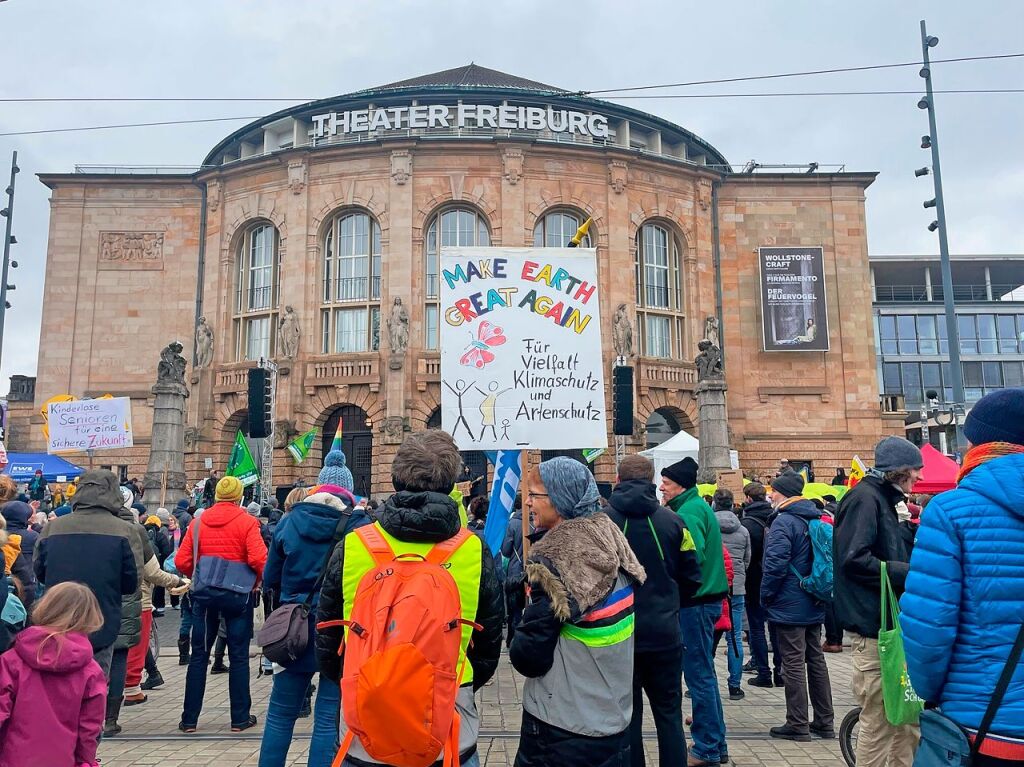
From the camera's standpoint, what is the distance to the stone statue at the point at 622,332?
90.5 ft

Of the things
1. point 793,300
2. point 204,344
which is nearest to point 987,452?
point 793,300

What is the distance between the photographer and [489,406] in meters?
6.67

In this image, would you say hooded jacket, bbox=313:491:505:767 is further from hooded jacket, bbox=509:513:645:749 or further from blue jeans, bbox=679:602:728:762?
blue jeans, bbox=679:602:728:762

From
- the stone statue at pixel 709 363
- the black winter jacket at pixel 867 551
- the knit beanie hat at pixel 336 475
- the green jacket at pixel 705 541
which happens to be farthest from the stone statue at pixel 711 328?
the black winter jacket at pixel 867 551

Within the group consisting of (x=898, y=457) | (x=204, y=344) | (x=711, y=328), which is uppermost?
(x=711, y=328)

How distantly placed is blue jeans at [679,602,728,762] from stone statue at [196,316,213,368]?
27.4m

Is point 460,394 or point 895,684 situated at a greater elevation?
point 460,394

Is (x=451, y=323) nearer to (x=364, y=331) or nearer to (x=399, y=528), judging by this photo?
(x=399, y=528)

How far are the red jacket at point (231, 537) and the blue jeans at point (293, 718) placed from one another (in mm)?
1742

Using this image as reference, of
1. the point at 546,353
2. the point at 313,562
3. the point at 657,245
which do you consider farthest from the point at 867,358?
the point at 313,562

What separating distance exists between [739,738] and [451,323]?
4.26 m

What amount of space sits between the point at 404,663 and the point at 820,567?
439 cm

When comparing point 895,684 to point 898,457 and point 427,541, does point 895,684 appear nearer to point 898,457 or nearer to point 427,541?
point 898,457

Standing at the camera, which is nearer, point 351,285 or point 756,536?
point 756,536
